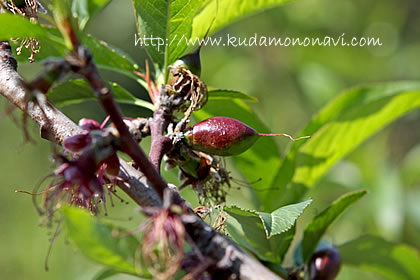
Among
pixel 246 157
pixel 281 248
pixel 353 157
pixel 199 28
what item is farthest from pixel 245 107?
pixel 353 157

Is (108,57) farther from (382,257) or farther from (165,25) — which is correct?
(382,257)

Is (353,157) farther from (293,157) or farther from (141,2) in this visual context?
(141,2)

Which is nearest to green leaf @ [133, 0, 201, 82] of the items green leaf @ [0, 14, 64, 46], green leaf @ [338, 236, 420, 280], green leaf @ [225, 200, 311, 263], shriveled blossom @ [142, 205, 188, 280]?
green leaf @ [0, 14, 64, 46]

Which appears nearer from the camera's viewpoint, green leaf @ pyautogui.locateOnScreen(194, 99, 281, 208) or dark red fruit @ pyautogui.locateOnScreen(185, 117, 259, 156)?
dark red fruit @ pyautogui.locateOnScreen(185, 117, 259, 156)

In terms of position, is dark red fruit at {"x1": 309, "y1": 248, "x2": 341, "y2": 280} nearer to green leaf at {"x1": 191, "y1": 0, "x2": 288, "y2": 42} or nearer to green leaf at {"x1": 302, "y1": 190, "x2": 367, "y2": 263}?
green leaf at {"x1": 302, "y1": 190, "x2": 367, "y2": 263}

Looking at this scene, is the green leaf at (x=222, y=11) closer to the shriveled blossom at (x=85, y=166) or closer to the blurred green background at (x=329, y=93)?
the shriveled blossom at (x=85, y=166)

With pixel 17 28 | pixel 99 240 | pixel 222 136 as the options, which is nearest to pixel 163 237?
pixel 99 240

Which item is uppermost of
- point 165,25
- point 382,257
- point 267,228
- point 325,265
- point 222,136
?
point 165,25

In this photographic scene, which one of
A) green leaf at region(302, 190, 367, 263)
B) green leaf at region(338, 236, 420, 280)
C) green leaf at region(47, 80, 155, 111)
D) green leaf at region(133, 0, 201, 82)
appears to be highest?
green leaf at region(133, 0, 201, 82)
